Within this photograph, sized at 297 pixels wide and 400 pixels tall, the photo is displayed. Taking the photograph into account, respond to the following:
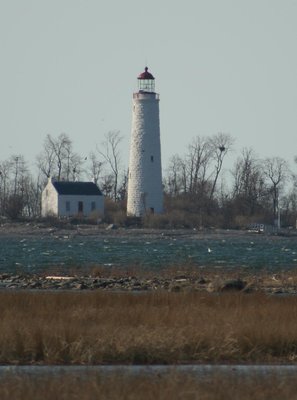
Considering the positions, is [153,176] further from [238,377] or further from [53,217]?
[238,377]

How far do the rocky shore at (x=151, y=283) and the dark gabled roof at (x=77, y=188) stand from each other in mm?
55622

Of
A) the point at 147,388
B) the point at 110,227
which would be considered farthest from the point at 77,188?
the point at 147,388

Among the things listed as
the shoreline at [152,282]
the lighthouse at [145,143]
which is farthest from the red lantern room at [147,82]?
the shoreline at [152,282]

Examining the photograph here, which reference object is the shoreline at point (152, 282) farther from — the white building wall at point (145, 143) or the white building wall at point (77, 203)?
the white building wall at point (77, 203)

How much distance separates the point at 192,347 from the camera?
20.1 m

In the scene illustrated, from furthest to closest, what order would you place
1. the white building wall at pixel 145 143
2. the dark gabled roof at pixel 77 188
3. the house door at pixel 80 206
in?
the house door at pixel 80 206 → the dark gabled roof at pixel 77 188 → the white building wall at pixel 145 143

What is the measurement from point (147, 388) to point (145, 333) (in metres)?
5.16

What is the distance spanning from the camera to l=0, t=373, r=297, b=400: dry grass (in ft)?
48.1

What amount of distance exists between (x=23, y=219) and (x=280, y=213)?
23039mm

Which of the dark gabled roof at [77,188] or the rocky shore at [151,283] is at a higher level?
the dark gabled roof at [77,188]

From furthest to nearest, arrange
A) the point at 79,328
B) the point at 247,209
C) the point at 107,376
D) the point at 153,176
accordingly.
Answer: the point at 247,209 → the point at 153,176 → the point at 79,328 → the point at 107,376

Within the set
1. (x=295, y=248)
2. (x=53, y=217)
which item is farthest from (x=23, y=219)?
(x=295, y=248)

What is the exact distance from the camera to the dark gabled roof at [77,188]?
98812mm

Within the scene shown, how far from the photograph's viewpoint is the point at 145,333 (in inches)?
797
